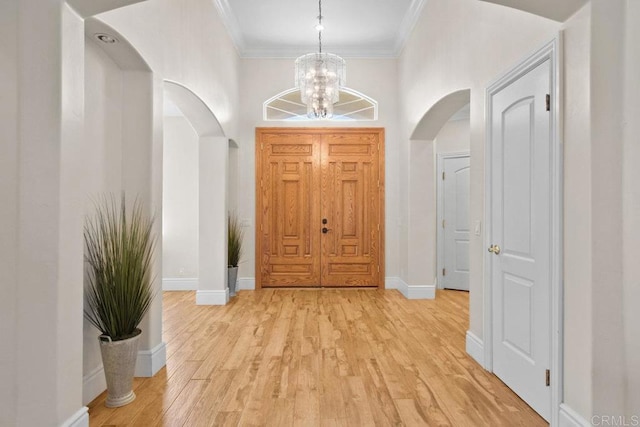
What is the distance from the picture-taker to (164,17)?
10.0ft

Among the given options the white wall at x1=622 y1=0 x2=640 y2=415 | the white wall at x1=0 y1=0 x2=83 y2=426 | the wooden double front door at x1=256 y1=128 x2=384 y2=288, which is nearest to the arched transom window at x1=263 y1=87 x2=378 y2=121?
the wooden double front door at x1=256 y1=128 x2=384 y2=288

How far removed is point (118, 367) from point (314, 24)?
4690 millimetres

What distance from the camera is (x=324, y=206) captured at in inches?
236

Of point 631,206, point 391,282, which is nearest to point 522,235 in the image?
point 631,206

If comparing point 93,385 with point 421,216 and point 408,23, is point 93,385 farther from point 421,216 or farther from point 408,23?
point 408,23

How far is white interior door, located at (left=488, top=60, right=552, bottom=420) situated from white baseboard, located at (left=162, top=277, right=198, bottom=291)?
456 centimetres

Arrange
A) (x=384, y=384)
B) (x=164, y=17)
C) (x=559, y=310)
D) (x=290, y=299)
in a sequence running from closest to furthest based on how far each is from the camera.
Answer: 1. (x=559, y=310)
2. (x=384, y=384)
3. (x=164, y=17)
4. (x=290, y=299)

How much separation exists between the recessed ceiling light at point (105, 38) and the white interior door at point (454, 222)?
16.7 feet

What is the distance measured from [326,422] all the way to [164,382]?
4.17 ft

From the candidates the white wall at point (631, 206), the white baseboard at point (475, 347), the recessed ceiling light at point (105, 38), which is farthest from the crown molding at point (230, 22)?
the white baseboard at point (475, 347)

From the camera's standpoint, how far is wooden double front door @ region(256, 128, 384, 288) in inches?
236

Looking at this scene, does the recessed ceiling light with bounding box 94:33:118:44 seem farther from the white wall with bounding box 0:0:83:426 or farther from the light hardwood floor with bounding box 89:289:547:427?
the light hardwood floor with bounding box 89:289:547:427

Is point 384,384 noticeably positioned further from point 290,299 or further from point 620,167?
point 290,299

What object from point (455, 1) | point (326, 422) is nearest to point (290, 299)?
point (326, 422)
